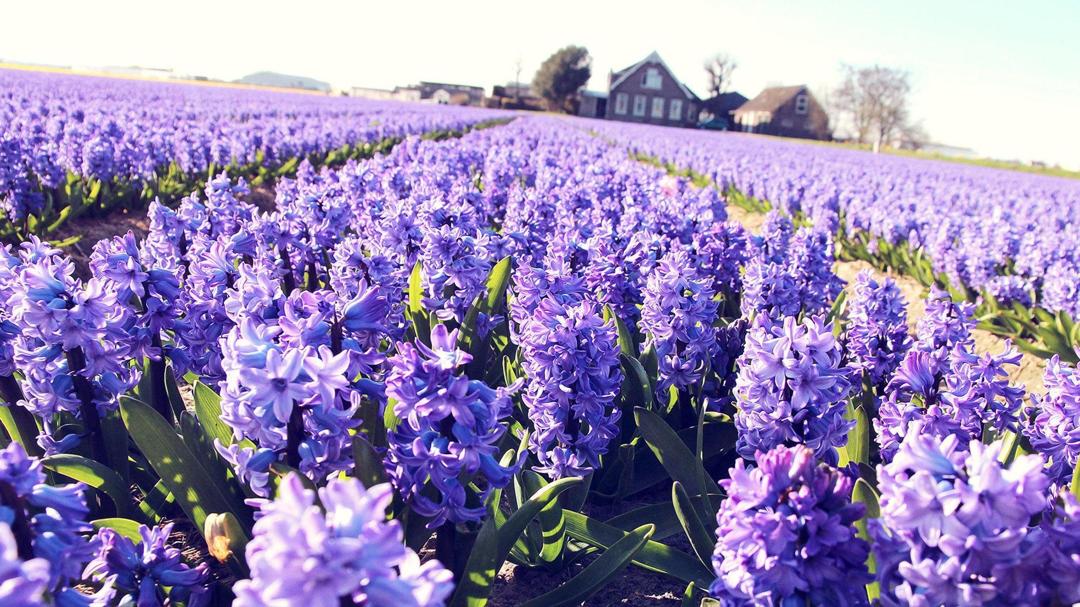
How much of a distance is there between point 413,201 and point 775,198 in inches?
370

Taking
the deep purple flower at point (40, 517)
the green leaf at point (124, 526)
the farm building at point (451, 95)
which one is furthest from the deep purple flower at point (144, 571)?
the farm building at point (451, 95)

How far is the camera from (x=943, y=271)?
7945mm

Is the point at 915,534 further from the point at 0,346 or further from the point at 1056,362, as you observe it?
the point at 0,346

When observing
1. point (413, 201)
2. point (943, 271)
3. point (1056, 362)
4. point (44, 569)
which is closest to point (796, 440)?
point (1056, 362)

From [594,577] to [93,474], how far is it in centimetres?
163

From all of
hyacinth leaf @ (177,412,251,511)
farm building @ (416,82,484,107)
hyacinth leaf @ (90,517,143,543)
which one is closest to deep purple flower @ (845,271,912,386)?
hyacinth leaf @ (177,412,251,511)

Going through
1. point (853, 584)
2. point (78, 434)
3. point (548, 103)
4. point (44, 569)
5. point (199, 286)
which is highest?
point (548, 103)

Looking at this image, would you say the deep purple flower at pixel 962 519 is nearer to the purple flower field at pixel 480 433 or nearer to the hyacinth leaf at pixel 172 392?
the purple flower field at pixel 480 433

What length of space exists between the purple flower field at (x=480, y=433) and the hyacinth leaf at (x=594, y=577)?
11mm

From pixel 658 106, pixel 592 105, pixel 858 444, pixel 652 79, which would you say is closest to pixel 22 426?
pixel 858 444

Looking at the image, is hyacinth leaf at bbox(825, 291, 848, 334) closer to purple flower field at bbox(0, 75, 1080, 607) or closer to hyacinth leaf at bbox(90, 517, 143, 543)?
purple flower field at bbox(0, 75, 1080, 607)

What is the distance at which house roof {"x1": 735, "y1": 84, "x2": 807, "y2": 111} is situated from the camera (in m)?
84.7

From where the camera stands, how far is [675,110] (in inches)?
3187

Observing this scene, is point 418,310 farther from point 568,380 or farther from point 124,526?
point 124,526
